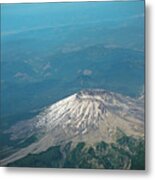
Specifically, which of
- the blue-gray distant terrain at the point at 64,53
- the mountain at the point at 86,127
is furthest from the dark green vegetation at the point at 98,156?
the blue-gray distant terrain at the point at 64,53

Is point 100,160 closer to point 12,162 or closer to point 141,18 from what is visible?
point 12,162

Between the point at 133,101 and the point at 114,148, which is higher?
the point at 133,101

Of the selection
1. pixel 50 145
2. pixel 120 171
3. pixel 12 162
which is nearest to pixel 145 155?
pixel 120 171

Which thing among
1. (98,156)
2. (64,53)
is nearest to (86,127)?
(98,156)

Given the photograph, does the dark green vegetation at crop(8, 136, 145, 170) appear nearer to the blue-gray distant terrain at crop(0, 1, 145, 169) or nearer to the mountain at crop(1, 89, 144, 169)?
the mountain at crop(1, 89, 144, 169)

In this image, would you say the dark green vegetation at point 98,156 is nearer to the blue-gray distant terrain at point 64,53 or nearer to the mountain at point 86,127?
the mountain at point 86,127

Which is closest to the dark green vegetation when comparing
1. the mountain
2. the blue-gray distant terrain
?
the mountain
